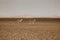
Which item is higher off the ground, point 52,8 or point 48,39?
point 52,8

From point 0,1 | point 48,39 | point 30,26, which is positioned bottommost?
point 48,39

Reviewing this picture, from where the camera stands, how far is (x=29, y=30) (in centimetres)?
109

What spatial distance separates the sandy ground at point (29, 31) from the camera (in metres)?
1.05

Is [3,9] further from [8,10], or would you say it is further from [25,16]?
[25,16]

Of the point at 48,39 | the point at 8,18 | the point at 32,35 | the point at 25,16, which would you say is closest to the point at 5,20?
the point at 8,18

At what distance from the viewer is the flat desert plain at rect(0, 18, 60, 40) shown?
105cm

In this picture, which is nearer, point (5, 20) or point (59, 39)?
point (59, 39)

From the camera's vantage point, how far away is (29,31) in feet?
3.56

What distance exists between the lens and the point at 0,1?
1.21 metres

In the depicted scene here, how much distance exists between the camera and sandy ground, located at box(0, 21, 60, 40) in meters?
1.05

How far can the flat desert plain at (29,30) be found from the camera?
41.4 inches

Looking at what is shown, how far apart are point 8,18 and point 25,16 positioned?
186 mm

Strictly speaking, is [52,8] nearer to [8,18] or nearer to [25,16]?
[25,16]

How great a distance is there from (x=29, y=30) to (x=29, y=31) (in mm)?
10
